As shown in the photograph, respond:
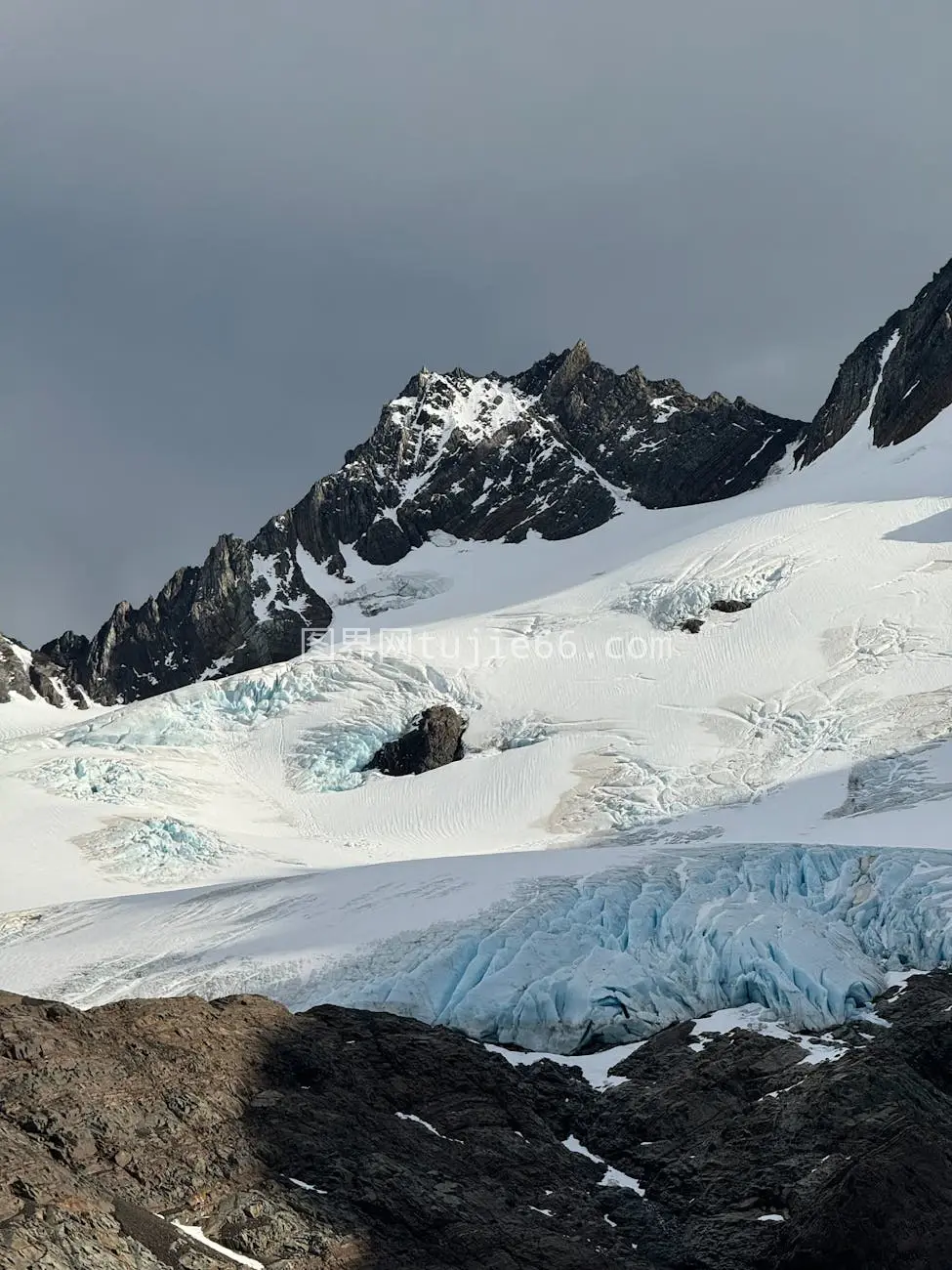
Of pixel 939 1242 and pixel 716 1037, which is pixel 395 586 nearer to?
pixel 716 1037

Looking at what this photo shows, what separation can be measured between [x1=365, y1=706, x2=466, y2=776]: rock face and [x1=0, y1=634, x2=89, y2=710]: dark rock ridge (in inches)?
1899

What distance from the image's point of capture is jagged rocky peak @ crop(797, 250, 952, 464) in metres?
87.6

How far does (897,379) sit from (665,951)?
73.2m

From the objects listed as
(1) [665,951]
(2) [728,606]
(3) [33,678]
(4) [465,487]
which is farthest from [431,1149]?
(4) [465,487]

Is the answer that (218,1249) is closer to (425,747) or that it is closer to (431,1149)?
(431,1149)

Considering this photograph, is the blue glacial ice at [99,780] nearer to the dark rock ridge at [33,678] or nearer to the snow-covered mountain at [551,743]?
the snow-covered mountain at [551,743]

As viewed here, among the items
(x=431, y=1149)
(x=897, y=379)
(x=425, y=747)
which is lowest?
(x=431, y=1149)

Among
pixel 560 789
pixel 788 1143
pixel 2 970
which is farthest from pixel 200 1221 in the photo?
pixel 560 789

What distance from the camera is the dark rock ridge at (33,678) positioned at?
3868 inches

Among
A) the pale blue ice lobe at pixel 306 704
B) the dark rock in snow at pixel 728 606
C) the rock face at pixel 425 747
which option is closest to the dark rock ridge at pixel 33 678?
the pale blue ice lobe at pixel 306 704

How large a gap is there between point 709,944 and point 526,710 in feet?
110

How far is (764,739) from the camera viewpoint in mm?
52562

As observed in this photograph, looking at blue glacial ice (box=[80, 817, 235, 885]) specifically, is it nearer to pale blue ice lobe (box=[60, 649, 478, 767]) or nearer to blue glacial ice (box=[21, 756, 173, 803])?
blue glacial ice (box=[21, 756, 173, 803])

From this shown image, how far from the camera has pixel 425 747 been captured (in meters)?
58.8
